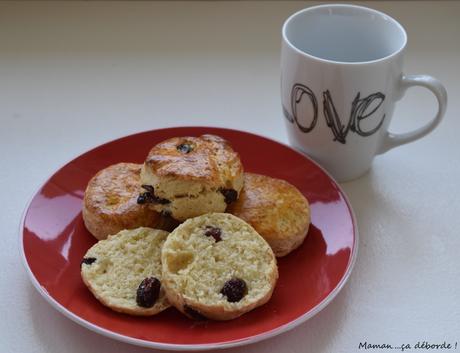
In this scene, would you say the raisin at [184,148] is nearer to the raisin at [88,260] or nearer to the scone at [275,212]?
the scone at [275,212]

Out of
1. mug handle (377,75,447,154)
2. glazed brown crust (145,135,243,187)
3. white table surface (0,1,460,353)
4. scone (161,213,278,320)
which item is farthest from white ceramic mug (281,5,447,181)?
scone (161,213,278,320)

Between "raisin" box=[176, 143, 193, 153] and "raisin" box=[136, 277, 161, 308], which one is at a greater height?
"raisin" box=[176, 143, 193, 153]

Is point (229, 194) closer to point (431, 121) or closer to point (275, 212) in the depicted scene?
point (275, 212)

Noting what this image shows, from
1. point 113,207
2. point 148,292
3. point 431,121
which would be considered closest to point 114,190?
point 113,207

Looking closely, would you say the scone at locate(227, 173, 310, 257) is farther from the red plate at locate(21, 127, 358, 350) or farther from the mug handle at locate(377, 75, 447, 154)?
the mug handle at locate(377, 75, 447, 154)

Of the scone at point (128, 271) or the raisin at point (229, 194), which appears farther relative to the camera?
the raisin at point (229, 194)

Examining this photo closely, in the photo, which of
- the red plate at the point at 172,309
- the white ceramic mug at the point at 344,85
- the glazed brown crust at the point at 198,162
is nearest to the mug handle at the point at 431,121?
the white ceramic mug at the point at 344,85
